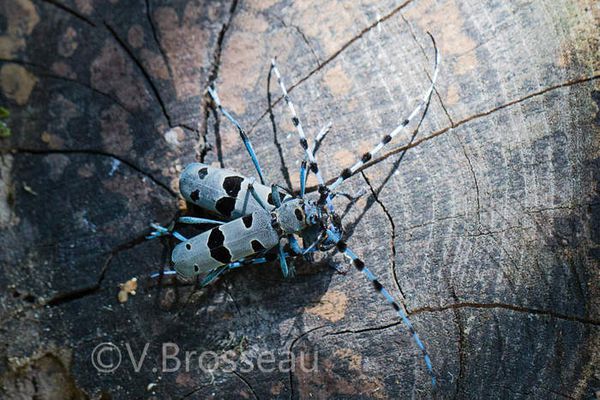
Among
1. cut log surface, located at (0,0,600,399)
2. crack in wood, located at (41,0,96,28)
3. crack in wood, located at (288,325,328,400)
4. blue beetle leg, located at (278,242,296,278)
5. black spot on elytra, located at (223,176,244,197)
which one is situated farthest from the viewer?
crack in wood, located at (41,0,96,28)

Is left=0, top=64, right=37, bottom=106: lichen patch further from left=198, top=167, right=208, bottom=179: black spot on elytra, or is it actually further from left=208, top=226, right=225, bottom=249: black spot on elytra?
left=208, top=226, right=225, bottom=249: black spot on elytra

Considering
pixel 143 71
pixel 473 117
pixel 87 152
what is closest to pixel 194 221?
pixel 87 152

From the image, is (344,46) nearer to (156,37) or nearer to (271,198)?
(271,198)

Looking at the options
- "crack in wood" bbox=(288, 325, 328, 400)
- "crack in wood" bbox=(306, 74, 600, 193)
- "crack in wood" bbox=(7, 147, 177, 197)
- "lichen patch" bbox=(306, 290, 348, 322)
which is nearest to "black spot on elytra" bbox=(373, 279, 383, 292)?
"lichen patch" bbox=(306, 290, 348, 322)

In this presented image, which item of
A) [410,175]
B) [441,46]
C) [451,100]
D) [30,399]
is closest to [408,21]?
[441,46]

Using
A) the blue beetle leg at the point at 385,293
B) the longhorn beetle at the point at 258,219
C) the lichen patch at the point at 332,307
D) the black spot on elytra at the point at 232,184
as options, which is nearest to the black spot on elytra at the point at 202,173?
the longhorn beetle at the point at 258,219

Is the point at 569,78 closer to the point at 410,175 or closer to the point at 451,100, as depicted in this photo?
the point at 451,100

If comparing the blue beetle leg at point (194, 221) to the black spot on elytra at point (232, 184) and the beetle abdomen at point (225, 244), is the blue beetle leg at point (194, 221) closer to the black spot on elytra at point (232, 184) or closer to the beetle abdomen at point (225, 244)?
the beetle abdomen at point (225, 244)
